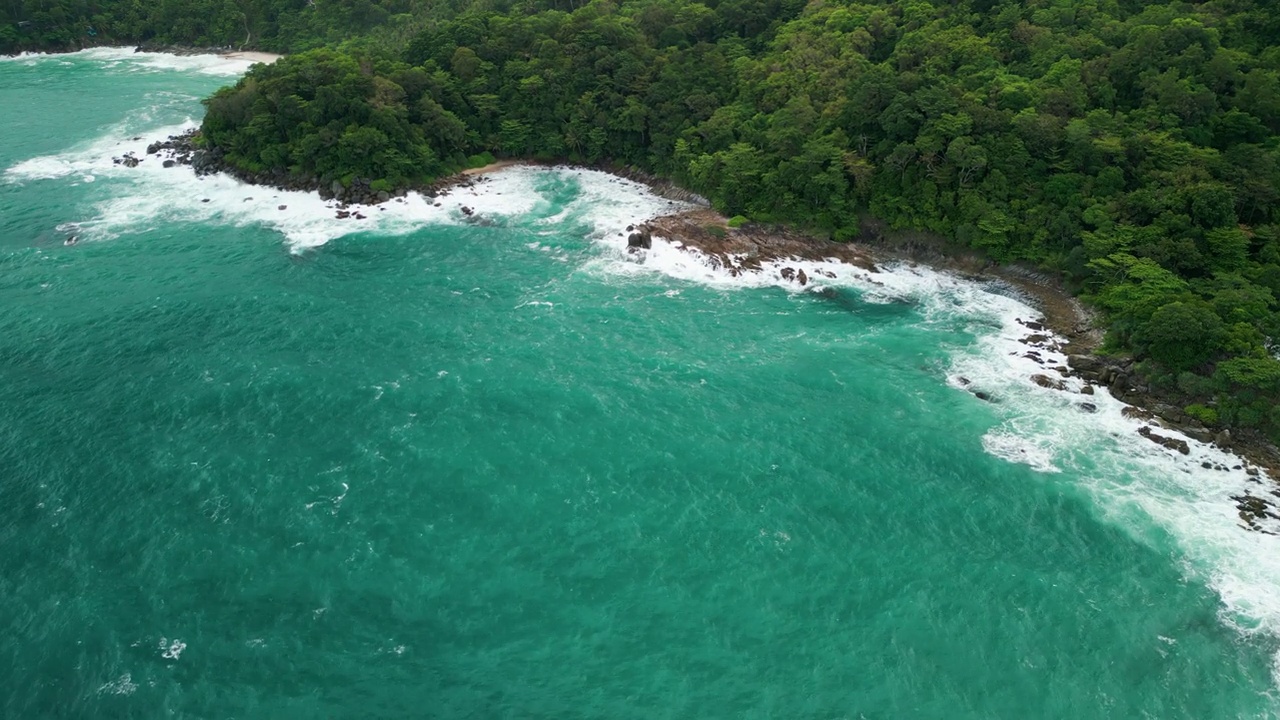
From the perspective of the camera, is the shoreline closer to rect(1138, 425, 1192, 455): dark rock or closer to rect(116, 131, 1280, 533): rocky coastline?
rect(116, 131, 1280, 533): rocky coastline

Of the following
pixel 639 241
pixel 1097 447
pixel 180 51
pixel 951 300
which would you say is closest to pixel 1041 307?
pixel 951 300

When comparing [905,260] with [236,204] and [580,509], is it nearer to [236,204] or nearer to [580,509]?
[580,509]

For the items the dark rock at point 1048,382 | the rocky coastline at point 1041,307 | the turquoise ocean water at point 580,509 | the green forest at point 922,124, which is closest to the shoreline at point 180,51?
the green forest at point 922,124

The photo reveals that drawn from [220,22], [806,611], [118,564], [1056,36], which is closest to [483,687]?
[806,611]

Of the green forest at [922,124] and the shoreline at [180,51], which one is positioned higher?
the green forest at [922,124]

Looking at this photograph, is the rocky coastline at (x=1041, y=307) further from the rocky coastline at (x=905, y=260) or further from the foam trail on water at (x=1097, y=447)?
the foam trail on water at (x=1097, y=447)

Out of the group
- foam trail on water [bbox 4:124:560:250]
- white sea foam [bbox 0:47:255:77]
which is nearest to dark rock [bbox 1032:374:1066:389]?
foam trail on water [bbox 4:124:560:250]
